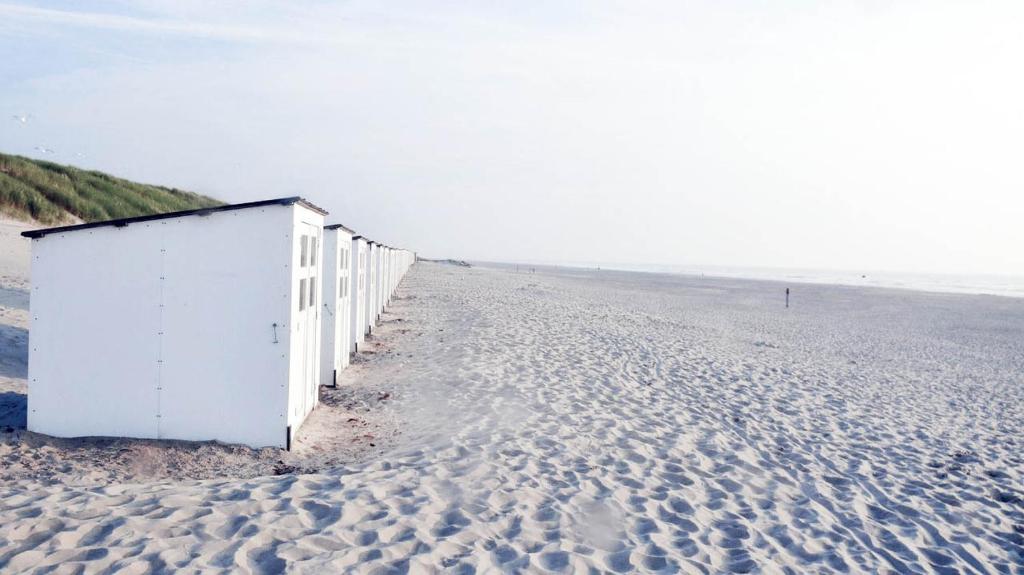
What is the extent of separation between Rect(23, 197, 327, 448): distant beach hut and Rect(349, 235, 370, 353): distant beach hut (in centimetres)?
513

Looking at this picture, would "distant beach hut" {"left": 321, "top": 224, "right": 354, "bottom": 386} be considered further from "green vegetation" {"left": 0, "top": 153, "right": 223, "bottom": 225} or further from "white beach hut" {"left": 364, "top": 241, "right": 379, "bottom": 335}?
"green vegetation" {"left": 0, "top": 153, "right": 223, "bottom": 225}

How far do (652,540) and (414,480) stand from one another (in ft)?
5.95

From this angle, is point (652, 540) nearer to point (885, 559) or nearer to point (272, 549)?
point (885, 559)

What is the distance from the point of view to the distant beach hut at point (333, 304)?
922cm

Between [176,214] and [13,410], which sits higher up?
[176,214]

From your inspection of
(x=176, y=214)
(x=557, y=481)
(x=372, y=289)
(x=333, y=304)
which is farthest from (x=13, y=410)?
(x=372, y=289)

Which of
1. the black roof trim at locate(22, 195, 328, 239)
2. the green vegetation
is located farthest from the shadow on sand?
the green vegetation

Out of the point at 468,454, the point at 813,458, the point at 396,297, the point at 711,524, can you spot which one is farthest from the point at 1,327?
the point at 396,297

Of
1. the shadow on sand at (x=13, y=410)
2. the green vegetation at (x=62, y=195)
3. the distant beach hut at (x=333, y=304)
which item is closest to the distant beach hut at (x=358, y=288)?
the distant beach hut at (x=333, y=304)

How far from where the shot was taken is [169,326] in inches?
247

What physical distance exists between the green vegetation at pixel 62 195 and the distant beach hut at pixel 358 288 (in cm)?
817

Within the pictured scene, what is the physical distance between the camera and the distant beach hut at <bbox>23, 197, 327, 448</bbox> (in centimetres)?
622

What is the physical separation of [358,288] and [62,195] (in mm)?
15187

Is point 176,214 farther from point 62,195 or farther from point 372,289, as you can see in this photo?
point 62,195
